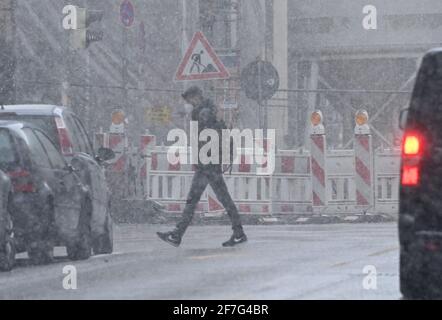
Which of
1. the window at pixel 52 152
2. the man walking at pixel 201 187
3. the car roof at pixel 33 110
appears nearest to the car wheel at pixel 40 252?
the window at pixel 52 152

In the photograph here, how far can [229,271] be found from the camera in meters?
13.0

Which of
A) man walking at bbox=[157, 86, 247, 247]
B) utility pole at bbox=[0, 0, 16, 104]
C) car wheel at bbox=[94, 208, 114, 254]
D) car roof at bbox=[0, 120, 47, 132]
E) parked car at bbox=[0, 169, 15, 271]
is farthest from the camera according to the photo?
utility pole at bbox=[0, 0, 16, 104]

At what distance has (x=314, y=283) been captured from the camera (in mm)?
11602

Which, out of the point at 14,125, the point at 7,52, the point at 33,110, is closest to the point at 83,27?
the point at 7,52

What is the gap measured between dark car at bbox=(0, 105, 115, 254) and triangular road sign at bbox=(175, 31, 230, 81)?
6.20 m

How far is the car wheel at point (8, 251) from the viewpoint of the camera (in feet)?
45.7

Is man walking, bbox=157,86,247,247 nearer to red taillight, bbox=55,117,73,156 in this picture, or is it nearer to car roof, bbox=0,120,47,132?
red taillight, bbox=55,117,73,156

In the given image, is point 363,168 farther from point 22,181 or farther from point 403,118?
point 403,118

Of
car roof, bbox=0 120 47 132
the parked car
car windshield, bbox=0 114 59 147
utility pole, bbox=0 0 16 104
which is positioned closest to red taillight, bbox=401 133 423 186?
the parked car

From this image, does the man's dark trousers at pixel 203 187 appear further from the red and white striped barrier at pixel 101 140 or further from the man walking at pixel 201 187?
the red and white striped barrier at pixel 101 140

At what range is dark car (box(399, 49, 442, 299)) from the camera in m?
9.62

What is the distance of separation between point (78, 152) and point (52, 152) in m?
0.90

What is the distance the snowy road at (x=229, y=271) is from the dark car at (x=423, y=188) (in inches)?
30.3
